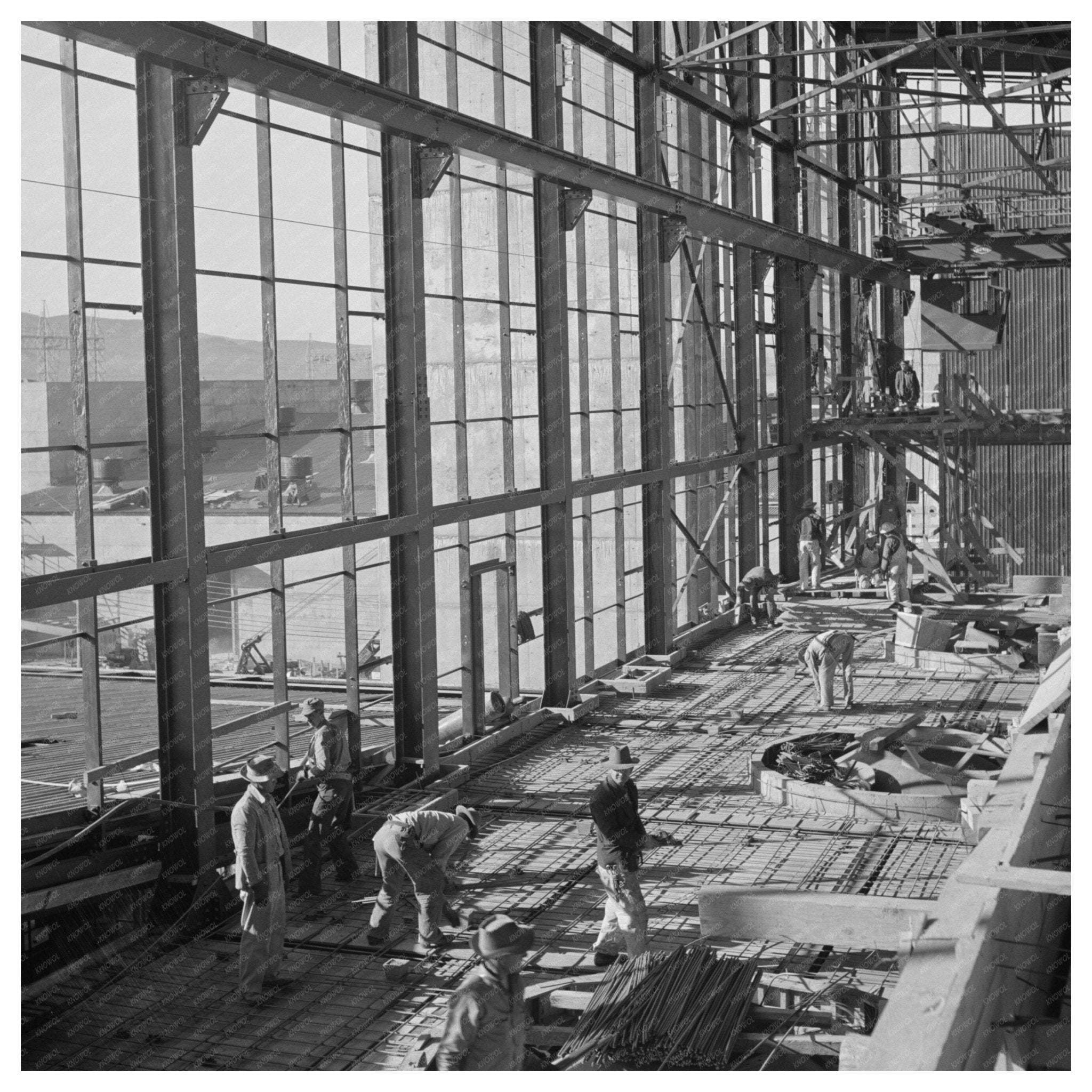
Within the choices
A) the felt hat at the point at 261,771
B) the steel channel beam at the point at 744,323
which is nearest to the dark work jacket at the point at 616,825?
the felt hat at the point at 261,771

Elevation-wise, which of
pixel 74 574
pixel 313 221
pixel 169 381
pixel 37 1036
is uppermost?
pixel 313 221

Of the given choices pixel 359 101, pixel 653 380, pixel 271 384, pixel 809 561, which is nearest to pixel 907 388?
pixel 809 561

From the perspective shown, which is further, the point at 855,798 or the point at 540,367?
the point at 540,367

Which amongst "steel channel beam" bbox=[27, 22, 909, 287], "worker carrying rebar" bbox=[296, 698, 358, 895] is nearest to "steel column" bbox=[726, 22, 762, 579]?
"steel channel beam" bbox=[27, 22, 909, 287]

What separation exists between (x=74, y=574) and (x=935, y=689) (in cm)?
1325

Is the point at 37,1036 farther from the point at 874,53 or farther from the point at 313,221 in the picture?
the point at 874,53

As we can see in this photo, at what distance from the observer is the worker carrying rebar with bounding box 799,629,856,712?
62.0ft

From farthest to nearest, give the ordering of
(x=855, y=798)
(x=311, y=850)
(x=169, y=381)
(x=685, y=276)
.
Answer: (x=685, y=276), (x=855, y=798), (x=311, y=850), (x=169, y=381)

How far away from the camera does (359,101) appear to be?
545 inches

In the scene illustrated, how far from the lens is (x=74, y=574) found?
1096cm

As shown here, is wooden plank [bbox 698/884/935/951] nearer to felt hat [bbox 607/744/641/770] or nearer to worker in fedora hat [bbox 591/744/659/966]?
worker in fedora hat [bbox 591/744/659/966]

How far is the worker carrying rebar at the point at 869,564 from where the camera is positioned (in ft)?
92.7

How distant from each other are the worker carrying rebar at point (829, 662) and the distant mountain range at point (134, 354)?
24.3 feet
